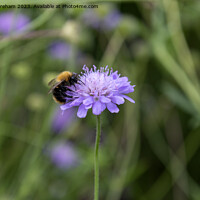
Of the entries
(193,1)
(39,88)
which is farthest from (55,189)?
(193,1)

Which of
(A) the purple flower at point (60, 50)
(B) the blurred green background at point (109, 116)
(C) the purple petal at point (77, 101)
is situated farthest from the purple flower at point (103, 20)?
(C) the purple petal at point (77, 101)

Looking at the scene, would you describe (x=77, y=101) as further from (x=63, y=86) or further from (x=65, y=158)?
(x=65, y=158)

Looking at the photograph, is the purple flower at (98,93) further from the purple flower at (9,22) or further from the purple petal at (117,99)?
the purple flower at (9,22)

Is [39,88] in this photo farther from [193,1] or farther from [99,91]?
[99,91]

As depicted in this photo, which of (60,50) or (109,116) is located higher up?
(60,50)

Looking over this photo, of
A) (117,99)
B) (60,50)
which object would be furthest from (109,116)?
(117,99)

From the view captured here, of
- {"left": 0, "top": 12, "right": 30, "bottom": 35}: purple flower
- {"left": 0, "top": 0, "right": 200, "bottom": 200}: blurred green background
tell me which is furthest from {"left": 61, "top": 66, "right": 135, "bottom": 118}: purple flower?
{"left": 0, "top": 12, "right": 30, "bottom": 35}: purple flower
